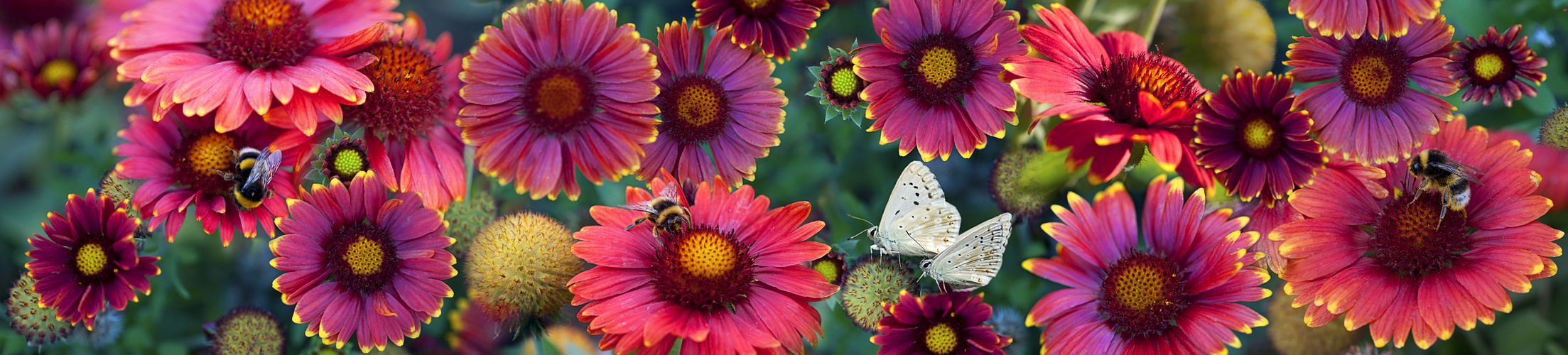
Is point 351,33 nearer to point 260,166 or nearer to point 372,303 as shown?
point 260,166

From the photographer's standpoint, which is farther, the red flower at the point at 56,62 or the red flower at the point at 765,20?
the red flower at the point at 56,62

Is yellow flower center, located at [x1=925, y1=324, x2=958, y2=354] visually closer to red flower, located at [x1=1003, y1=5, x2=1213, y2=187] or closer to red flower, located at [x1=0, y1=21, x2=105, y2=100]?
red flower, located at [x1=1003, y1=5, x2=1213, y2=187]

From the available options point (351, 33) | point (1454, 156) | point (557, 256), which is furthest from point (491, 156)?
point (1454, 156)

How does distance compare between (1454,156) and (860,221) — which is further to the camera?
(860,221)

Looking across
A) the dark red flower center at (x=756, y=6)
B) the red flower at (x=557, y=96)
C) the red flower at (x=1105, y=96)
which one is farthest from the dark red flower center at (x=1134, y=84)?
the red flower at (x=557, y=96)

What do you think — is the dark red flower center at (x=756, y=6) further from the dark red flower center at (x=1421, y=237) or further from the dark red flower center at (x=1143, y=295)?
the dark red flower center at (x=1421, y=237)
